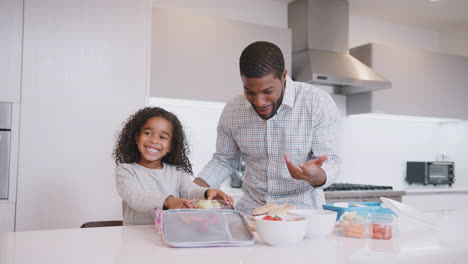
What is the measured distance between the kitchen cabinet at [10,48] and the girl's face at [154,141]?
3.54 ft

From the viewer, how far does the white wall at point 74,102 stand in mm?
2424

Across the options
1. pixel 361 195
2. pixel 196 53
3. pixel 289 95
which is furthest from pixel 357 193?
pixel 289 95

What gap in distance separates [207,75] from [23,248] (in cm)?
221

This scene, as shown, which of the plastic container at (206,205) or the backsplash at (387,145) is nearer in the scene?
the plastic container at (206,205)

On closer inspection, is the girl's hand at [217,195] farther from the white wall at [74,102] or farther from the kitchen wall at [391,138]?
the kitchen wall at [391,138]

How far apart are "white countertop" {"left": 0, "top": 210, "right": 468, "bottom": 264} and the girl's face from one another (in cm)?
49

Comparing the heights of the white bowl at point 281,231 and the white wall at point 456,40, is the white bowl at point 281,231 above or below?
below

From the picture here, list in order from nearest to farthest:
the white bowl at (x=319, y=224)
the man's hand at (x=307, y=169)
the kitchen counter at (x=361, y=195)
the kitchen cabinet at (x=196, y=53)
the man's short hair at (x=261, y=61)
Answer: the white bowl at (x=319, y=224)
the man's hand at (x=307, y=169)
the man's short hair at (x=261, y=61)
the kitchen cabinet at (x=196, y=53)
the kitchen counter at (x=361, y=195)

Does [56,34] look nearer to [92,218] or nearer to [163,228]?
[92,218]

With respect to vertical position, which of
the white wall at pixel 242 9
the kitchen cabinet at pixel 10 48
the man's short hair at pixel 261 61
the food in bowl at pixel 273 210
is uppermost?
the white wall at pixel 242 9

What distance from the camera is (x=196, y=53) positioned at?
3016 mm

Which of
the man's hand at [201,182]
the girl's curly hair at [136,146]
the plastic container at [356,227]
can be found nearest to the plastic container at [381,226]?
the plastic container at [356,227]

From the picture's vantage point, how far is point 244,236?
1.04 m

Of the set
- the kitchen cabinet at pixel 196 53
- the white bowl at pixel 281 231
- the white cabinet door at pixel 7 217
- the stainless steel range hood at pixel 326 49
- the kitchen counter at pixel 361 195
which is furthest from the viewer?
the stainless steel range hood at pixel 326 49
